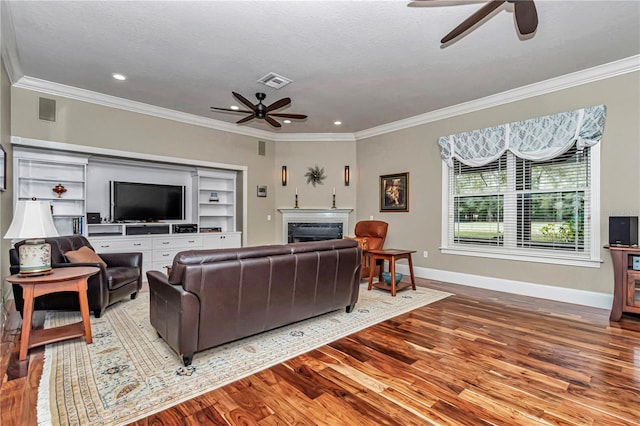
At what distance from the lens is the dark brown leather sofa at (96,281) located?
3043 millimetres

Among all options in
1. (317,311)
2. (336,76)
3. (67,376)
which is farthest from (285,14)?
(67,376)

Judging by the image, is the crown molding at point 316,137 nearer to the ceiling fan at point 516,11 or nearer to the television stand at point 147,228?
the television stand at point 147,228

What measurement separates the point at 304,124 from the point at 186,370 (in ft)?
15.7

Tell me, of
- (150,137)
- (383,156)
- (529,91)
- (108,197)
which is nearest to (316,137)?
(383,156)

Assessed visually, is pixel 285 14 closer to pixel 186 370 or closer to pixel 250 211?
pixel 186 370

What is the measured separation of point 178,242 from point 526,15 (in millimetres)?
5401

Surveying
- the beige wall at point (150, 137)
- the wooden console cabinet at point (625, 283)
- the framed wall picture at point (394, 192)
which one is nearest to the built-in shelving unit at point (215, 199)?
the beige wall at point (150, 137)

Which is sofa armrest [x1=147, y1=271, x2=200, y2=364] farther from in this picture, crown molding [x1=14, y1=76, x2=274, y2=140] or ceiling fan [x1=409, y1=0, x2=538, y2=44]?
crown molding [x1=14, y1=76, x2=274, y2=140]

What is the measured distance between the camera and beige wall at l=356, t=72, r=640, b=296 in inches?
140

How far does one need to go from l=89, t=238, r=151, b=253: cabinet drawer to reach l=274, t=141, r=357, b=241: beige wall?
2.58m

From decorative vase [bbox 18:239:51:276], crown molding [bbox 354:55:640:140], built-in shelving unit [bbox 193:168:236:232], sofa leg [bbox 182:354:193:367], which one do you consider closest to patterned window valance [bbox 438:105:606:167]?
crown molding [bbox 354:55:640:140]

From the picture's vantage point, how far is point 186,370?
7.16 feet

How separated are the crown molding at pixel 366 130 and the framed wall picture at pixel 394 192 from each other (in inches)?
35.8

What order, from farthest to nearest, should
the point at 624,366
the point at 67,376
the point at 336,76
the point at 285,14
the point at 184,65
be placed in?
1. the point at 336,76
2. the point at 184,65
3. the point at 285,14
4. the point at 624,366
5. the point at 67,376
